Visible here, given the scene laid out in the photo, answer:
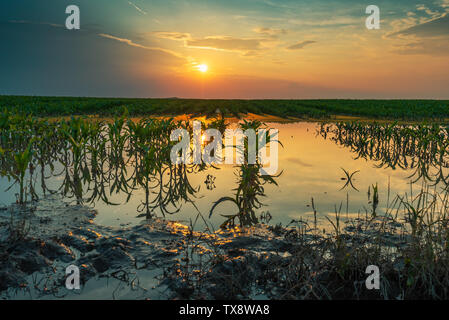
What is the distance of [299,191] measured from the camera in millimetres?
6270

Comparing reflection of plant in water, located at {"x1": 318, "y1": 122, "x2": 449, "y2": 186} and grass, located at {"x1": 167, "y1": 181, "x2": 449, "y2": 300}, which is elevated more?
reflection of plant in water, located at {"x1": 318, "y1": 122, "x2": 449, "y2": 186}

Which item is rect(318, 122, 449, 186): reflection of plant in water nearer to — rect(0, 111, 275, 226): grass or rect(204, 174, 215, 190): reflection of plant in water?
rect(0, 111, 275, 226): grass

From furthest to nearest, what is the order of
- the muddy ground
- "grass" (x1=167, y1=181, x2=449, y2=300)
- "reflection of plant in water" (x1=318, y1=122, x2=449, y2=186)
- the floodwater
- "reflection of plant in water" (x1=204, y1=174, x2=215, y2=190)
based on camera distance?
"reflection of plant in water" (x1=318, y1=122, x2=449, y2=186), "reflection of plant in water" (x1=204, y1=174, x2=215, y2=190), the floodwater, the muddy ground, "grass" (x1=167, y1=181, x2=449, y2=300)

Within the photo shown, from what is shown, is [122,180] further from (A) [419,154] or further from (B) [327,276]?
(A) [419,154]

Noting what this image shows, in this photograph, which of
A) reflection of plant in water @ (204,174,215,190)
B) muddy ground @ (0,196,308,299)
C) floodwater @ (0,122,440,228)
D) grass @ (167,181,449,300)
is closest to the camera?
grass @ (167,181,449,300)

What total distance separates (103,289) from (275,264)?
165cm

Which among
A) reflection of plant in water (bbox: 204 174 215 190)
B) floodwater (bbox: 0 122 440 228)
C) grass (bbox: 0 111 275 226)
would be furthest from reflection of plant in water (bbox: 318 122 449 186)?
reflection of plant in water (bbox: 204 174 215 190)

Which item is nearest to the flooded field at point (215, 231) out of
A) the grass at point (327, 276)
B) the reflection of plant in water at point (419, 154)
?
the grass at point (327, 276)

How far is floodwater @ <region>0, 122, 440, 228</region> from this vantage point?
5012mm

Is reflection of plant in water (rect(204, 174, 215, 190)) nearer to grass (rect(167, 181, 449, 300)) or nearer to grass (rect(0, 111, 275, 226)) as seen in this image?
grass (rect(0, 111, 275, 226))

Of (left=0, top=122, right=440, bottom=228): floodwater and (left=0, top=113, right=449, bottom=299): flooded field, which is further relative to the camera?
(left=0, top=122, right=440, bottom=228): floodwater

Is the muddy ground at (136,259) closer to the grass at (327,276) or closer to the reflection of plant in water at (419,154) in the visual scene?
the grass at (327,276)

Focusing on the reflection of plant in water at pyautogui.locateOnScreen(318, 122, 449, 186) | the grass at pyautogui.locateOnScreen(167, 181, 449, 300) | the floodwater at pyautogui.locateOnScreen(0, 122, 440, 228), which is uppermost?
the reflection of plant in water at pyautogui.locateOnScreen(318, 122, 449, 186)

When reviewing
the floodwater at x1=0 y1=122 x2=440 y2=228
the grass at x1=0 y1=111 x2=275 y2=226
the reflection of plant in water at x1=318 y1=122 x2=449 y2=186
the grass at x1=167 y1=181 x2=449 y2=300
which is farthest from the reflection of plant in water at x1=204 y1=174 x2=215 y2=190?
the reflection of plant in water at x1=318 y1=122 x2=449 y2=186
